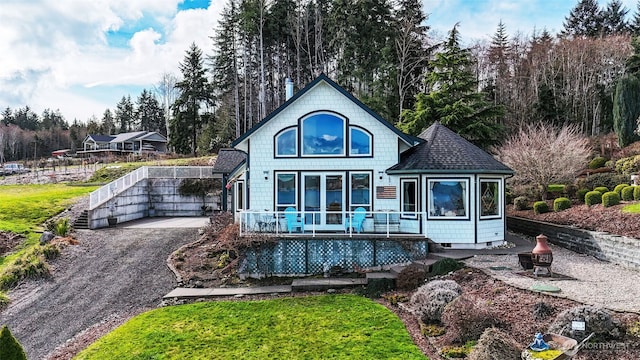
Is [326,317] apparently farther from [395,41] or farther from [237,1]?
[237,1]

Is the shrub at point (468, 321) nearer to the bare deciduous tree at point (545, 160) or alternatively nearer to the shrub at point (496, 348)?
the shrub at point (496, 348)

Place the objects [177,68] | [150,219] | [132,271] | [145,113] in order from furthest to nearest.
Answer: [145,113] < [177,68] < [150,219] < [132,271]

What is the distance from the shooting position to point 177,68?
52469 mm

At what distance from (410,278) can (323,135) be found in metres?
6.77

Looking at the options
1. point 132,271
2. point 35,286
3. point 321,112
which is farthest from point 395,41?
point 35,286

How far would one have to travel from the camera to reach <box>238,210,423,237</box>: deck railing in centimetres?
1489

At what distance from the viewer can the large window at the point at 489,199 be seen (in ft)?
49.0

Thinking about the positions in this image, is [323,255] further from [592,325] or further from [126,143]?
[126,143]

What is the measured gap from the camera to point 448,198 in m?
14.8

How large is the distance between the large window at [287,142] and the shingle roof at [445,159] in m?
3.82

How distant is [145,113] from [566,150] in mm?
74219

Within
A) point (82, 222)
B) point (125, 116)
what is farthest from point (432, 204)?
point (125, 116)

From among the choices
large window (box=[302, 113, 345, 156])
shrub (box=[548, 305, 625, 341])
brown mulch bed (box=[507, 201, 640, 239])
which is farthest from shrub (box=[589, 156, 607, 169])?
shrub (box=[548, 305, 625, 341])

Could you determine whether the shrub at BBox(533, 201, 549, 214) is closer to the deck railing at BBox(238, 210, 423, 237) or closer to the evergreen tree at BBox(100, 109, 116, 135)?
the deck railing at BBox(238, 210, 423, 237)
